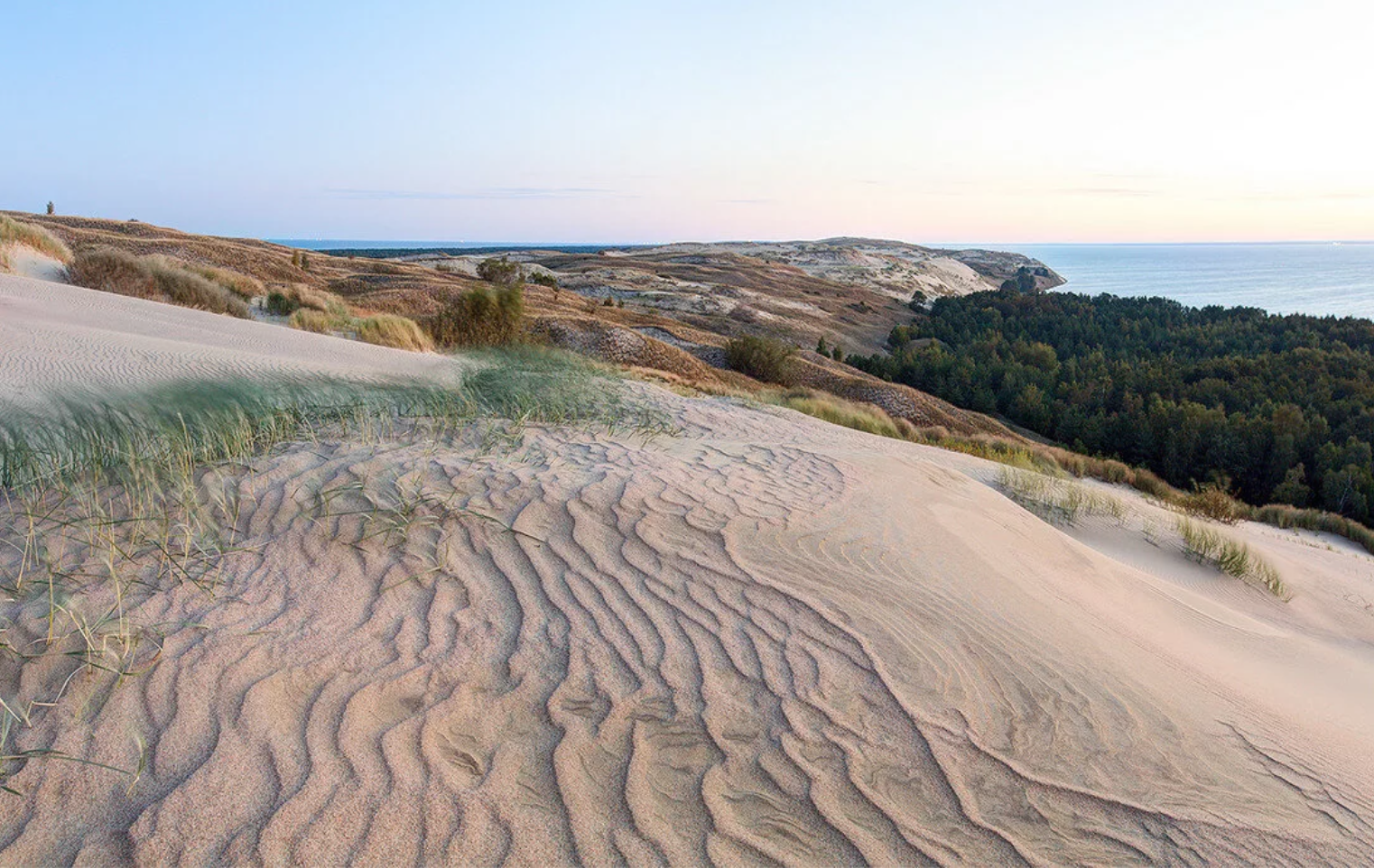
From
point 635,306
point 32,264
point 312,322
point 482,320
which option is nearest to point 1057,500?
point 482,320

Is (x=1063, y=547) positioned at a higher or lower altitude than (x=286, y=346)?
lower

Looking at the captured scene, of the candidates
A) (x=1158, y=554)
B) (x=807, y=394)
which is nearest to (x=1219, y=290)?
(x=807, y=394)

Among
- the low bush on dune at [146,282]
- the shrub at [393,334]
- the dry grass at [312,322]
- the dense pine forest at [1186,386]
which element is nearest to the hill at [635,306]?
the low bush on dune at [146,282]

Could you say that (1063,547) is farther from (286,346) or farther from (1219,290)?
(1219,290)

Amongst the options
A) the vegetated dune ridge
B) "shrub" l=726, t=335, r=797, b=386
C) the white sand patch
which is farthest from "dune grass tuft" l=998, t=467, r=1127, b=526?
the white sand patch

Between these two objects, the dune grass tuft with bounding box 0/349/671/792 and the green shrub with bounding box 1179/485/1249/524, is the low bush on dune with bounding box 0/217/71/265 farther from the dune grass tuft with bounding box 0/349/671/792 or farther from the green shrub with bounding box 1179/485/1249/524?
the green shrub with bounding box 1179/485/1249/524

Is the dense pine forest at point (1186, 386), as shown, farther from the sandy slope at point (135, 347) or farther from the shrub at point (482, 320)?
the sandy slope at point (135, 347)

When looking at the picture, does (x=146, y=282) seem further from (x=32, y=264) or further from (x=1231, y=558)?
(x=1231, y=558)
